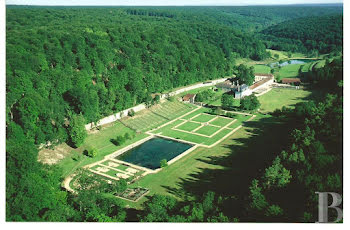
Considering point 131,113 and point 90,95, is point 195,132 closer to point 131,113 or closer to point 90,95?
point 131,113

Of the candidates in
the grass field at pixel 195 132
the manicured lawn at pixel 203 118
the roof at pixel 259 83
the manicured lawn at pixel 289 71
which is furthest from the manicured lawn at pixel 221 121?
the manicured lawn at pixel 289 71

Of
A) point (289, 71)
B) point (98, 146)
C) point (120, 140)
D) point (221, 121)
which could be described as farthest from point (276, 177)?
point (289, 71)

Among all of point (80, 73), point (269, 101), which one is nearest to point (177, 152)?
point (80, 73)

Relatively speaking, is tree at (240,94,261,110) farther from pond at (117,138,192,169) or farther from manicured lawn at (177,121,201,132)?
pond at (117,138,192,169)

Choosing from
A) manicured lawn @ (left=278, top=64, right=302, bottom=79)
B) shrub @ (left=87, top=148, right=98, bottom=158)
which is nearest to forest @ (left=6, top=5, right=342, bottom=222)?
shrub @ (left=87, top=148, right=98, bottom=158)

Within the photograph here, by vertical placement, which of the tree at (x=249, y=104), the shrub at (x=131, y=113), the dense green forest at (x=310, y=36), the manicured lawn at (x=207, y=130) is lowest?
the manicured lawn at (x=207, y=130)

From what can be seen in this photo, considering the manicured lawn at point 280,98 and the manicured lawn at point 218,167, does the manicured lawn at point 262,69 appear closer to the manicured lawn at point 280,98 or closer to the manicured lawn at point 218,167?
the manicured lawn at point 280,98
